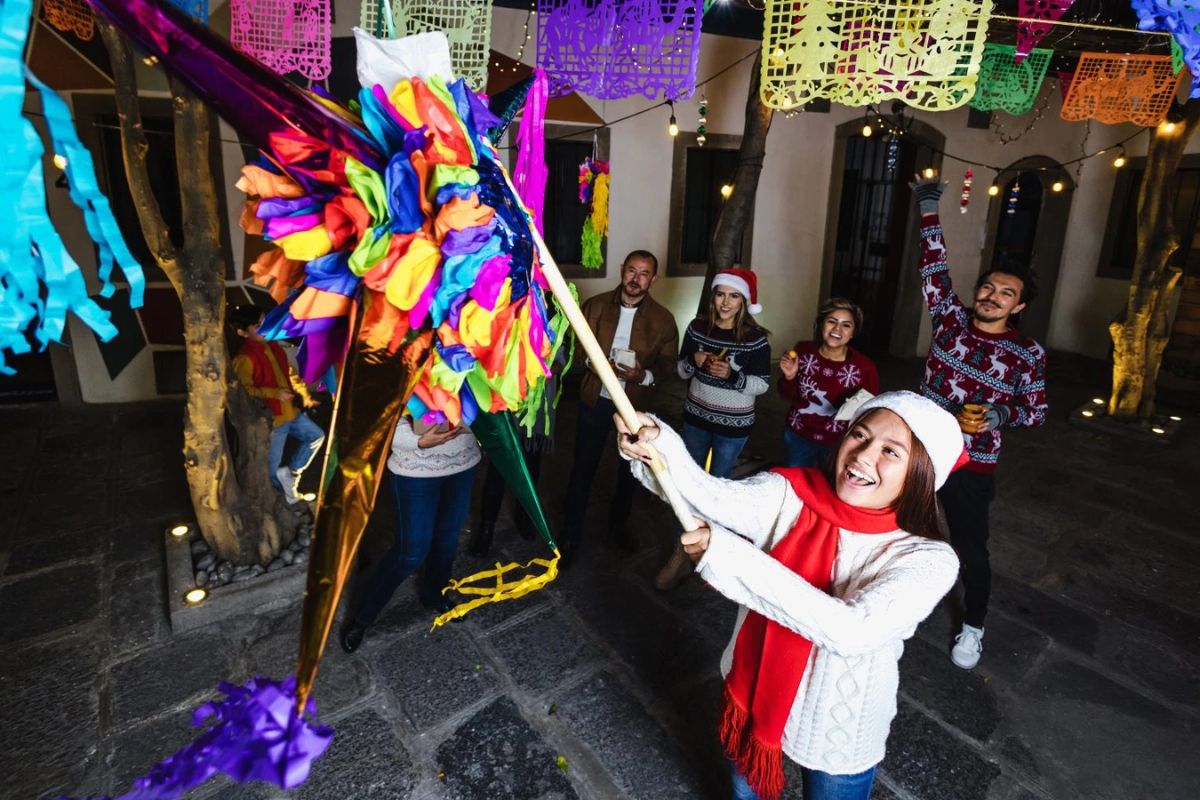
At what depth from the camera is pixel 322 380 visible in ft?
4.42

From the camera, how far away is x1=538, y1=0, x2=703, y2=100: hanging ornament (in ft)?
10.3

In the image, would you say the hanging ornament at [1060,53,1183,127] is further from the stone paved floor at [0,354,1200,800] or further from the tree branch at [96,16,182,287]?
the tree branch at [96,16,182,287]

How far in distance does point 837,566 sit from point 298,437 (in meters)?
3.67

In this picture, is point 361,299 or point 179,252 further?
point 179,252

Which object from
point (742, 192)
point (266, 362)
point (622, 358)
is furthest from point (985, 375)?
point (266, 362)

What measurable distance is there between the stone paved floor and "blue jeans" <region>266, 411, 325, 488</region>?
68 cm

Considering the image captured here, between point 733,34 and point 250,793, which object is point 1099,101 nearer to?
point 733,34

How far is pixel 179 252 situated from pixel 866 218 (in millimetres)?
8441

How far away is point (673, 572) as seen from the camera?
11.9 ft

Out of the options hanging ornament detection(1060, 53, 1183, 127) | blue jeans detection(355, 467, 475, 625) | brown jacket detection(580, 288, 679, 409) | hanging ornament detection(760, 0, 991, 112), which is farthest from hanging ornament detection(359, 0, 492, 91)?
hanging ornament detection(1060, 53, 1183, 127)

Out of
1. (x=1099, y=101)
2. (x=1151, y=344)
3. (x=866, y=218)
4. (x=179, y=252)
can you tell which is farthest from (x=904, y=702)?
(x=866, y=218)

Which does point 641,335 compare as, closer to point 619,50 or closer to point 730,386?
point 730,386

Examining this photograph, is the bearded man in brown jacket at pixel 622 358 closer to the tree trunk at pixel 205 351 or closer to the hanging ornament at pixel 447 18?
the hanging ornament at pixel 447 18

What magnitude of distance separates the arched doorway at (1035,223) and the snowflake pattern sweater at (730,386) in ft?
23.3
